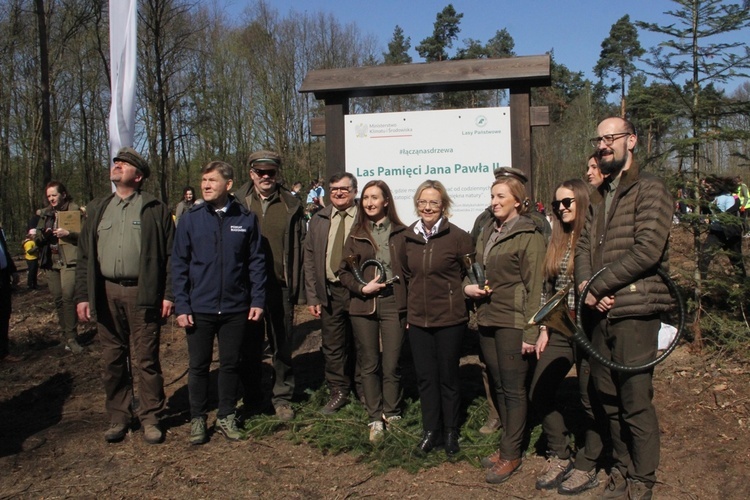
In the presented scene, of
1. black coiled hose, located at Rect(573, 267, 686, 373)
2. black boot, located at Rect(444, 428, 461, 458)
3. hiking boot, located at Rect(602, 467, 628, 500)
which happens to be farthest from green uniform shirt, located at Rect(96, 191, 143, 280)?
hiking boot, located at Rect(602, 467, 628, 500)

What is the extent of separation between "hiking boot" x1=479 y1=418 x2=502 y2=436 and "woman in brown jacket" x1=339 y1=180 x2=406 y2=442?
0.67 metres

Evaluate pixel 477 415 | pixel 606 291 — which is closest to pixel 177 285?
pixel 477 415

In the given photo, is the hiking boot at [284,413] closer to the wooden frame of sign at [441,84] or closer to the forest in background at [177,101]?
the wooden frame of sign at [441,84]

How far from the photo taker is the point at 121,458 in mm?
4891

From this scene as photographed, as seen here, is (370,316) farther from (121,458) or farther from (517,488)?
(121,458)

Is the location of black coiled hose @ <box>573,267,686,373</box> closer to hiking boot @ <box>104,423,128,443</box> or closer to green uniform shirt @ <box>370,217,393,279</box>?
green uniform shirt @ <box>370,217,393,279</box>

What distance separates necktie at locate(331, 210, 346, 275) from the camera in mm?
5547

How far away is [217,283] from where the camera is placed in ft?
16.5

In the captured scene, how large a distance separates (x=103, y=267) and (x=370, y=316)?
213cm

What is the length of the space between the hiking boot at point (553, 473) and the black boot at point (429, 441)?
75 centimetres

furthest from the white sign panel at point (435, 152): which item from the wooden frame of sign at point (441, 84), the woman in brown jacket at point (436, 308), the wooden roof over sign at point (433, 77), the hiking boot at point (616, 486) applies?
the hiking boot at point (616, 486)

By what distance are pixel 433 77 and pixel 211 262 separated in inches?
115

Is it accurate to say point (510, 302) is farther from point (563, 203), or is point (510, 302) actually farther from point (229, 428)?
point (229, 428)

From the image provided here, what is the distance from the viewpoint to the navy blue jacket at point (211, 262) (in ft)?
16.5
